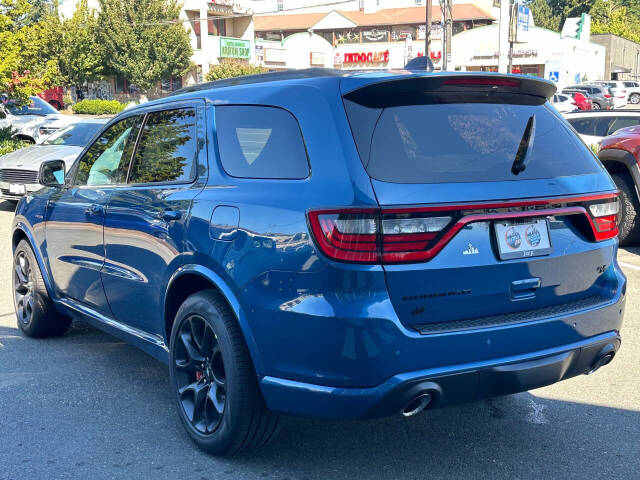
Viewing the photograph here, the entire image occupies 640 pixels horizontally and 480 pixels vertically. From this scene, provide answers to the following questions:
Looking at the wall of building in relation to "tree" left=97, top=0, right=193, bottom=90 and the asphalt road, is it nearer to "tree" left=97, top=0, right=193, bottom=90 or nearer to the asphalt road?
"tree" left=97, top=0, right=193, bottom=90

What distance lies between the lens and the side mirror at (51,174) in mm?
5398

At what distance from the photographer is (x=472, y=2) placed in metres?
67.5

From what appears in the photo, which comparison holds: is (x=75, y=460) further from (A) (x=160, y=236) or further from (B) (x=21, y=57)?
(B) (x=21, y=57)

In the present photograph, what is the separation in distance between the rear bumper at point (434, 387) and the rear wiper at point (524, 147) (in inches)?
31.0

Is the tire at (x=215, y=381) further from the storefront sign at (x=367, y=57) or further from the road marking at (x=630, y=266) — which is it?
the storefront sign at (x=367, y=57)

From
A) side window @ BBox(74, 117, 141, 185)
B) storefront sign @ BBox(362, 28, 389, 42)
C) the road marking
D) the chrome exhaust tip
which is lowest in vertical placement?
the road marking

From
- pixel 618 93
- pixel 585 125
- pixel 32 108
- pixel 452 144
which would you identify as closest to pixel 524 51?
pixel 618 93

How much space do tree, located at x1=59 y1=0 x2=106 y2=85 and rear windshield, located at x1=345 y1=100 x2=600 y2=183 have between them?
4944 centimetres

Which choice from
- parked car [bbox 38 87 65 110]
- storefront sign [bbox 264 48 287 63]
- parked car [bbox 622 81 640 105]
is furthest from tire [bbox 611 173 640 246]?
storefront sign [bbox 264 48 287 63]

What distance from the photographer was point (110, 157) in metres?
4.83

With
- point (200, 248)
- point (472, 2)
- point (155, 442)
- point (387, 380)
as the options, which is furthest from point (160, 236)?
point (472, 2)

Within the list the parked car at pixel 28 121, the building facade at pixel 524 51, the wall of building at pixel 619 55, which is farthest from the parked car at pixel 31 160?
the wall of building at pixel 619 55

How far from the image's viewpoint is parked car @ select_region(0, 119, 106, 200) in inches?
469

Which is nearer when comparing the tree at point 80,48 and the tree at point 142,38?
the tree at point 80,48
